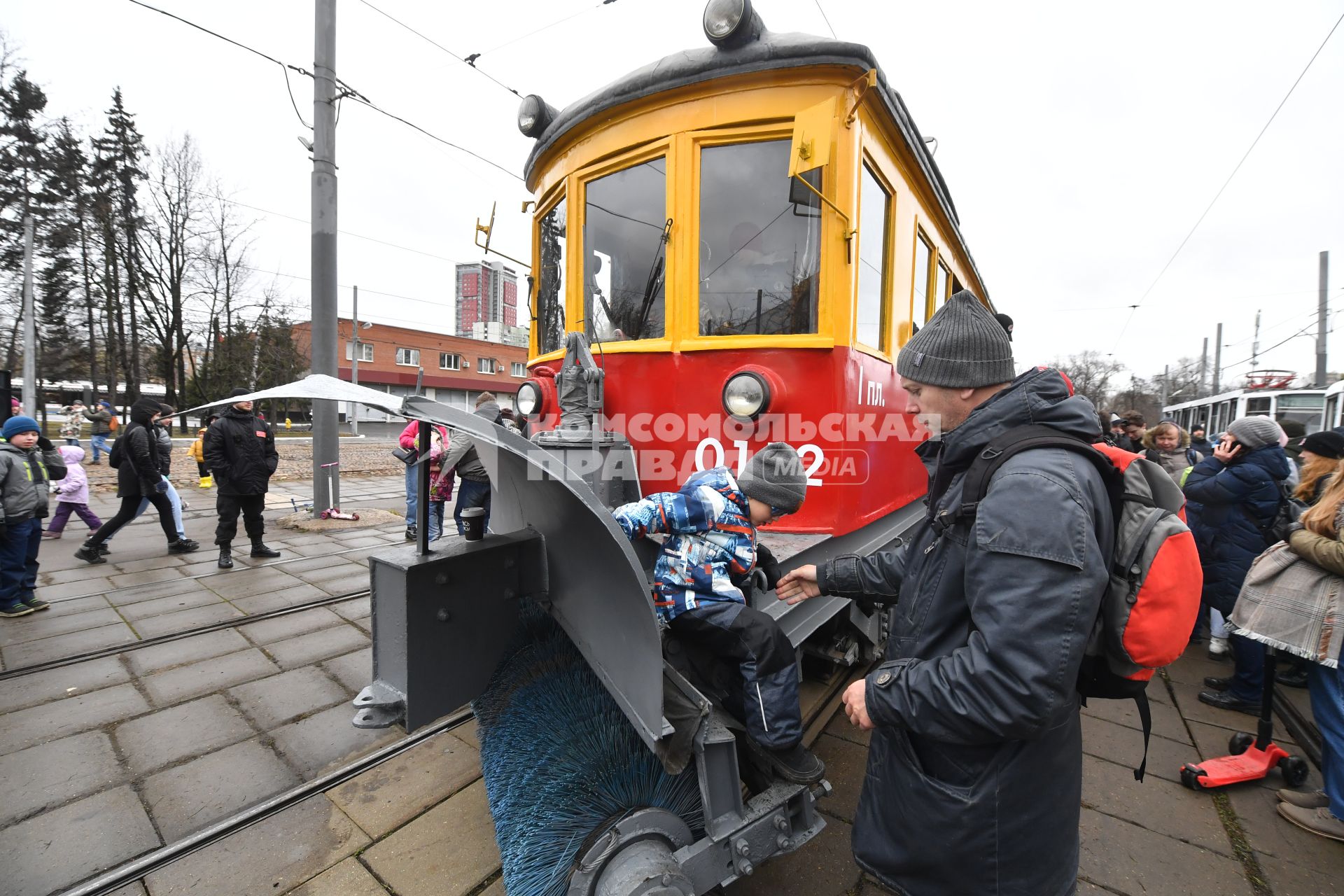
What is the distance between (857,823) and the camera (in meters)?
1.45

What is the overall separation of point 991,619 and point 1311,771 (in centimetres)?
338

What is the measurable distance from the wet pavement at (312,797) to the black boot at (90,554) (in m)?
1.93

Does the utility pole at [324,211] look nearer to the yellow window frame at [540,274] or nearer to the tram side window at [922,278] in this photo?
the yellow window frame at [540,274]

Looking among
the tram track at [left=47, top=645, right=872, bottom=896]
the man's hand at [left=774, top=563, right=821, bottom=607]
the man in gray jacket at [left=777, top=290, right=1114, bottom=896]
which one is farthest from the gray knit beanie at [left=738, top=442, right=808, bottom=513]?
the tram track at [left=47, top=645, right=872, bottom=896]

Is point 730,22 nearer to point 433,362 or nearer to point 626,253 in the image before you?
point 626,253

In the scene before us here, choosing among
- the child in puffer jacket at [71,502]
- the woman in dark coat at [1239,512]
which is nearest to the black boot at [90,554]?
the child in puffer jacket at [71,502]

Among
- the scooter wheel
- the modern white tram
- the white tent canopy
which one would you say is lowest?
the scooter wheel

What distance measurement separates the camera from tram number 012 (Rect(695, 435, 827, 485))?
2467 millimetres

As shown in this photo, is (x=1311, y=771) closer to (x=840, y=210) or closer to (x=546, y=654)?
(x=840, y=210)

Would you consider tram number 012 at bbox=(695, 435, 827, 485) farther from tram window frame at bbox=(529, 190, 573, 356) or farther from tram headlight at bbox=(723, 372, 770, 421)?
tram window frame at bbox=(529, 190, 573, 356)

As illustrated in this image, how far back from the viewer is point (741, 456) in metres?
2.48

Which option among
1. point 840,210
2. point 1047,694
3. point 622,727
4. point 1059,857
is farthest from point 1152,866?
point 840,210

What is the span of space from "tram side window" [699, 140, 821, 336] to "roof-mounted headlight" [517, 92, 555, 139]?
42.9 inches

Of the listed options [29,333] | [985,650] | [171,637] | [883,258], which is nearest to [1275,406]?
[883,258]
